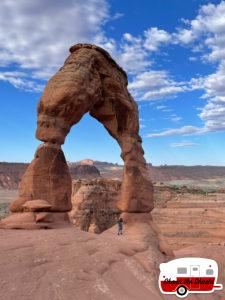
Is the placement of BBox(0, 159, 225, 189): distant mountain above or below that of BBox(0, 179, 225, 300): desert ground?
above

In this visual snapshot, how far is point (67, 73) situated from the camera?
1625cm

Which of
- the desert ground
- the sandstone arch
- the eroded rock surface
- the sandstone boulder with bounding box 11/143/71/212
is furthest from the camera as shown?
the eroded rock surface

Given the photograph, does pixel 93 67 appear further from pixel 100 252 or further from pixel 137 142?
pixel 100 252

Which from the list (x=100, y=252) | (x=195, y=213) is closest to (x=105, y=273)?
(x=100, y=252)

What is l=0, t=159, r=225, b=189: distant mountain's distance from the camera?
350 feet

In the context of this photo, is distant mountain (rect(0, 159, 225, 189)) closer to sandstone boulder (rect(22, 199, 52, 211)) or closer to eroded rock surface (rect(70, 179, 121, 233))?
eroded rock surface (rect(70, 179, 121, 233))

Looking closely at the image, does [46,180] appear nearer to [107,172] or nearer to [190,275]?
[190,275]

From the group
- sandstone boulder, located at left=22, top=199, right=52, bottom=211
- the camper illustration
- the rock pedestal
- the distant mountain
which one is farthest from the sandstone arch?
the distant mountain

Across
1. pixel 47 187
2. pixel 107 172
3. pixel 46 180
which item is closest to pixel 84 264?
pixel 47 187

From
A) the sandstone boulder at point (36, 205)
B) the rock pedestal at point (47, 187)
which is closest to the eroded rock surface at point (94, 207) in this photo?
the rock pedestal at point (47, 187)

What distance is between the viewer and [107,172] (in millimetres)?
162250

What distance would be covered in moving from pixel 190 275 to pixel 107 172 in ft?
500

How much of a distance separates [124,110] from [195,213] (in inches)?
1149

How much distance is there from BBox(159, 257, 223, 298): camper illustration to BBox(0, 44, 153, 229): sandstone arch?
6.19m
